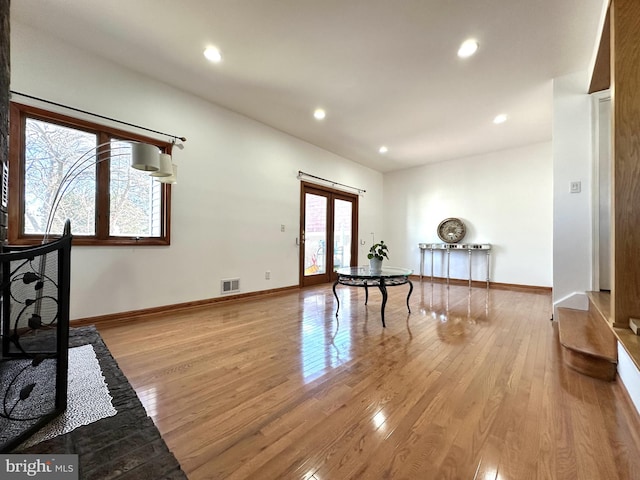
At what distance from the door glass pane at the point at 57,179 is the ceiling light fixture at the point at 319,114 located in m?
2.63

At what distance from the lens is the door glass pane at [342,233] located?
5828 millimetres

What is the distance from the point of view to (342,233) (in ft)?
19.7

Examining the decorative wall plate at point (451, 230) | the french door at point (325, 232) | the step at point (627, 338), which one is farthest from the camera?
the decorative wall plate at point (451, 230)

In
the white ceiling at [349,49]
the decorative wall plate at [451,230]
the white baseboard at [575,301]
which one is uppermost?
the white ceiling at [349,49]

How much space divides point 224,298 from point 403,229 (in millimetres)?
4669

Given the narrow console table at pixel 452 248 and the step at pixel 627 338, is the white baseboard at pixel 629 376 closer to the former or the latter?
the step at pixel 627 338

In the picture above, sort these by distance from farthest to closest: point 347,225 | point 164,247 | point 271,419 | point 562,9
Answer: point 347,225 → point 164,247 → point 562,9 → point 271,419

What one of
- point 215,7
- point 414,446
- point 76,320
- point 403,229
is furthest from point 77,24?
point 403,229

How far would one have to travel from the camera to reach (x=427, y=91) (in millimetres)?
3223

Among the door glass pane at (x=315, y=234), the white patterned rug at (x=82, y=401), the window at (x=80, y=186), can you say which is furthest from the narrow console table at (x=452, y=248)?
the white patterned rug at (x=82, y=401)

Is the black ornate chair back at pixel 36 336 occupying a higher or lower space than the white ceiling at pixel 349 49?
lower

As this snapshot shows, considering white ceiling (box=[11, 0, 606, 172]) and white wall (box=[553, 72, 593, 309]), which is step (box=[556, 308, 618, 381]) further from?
white ceiling (box=[11, 0, 606, 172])

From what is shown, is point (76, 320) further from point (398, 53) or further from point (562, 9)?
point (562, 9)

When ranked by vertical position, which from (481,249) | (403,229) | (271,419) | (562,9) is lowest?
(271,419)
